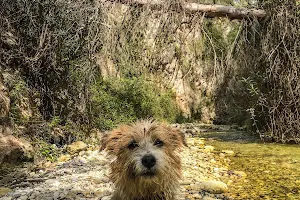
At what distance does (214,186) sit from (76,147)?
3.59 metres

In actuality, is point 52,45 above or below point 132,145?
above

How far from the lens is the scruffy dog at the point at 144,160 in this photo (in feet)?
12.6

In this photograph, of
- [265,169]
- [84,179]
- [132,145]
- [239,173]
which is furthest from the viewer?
[265,169]

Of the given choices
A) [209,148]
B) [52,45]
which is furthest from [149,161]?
[209,148]

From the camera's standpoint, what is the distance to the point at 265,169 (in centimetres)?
659

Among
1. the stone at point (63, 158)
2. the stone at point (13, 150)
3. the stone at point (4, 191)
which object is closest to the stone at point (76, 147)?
the stone at point (63, 158)

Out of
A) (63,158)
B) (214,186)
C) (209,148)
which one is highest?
(214,186)

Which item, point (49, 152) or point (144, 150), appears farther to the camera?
point (49, 152)

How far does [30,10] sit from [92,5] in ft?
4.52

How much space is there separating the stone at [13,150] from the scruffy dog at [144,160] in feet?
8.60

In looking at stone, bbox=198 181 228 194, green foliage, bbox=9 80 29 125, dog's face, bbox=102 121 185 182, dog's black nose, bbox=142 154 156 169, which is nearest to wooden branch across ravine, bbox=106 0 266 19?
green foliage, bbox=9 80 29 125

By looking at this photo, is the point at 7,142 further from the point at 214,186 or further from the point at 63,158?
the point at 214,186

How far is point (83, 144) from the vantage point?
8.14 m

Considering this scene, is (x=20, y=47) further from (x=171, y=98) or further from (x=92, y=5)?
(x=171, y=98)
